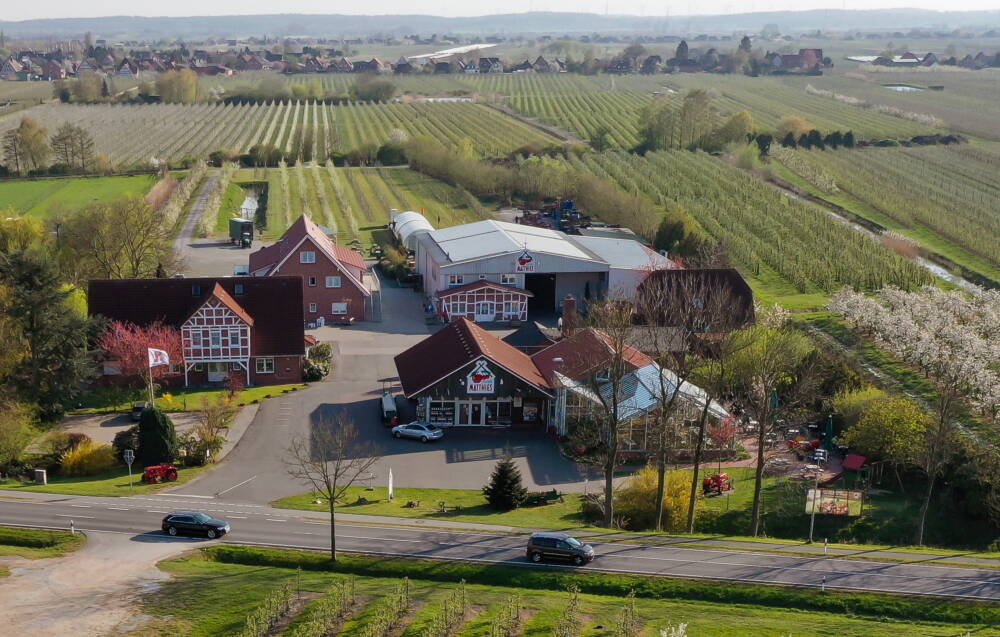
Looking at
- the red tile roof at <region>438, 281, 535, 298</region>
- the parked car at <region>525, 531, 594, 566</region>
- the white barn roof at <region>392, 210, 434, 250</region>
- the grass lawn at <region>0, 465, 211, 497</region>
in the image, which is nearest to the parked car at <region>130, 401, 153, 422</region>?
the grass lawn at <region>0, 465, 211, 497</region>

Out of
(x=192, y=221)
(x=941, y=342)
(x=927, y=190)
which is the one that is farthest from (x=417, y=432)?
(x=927, y=190)

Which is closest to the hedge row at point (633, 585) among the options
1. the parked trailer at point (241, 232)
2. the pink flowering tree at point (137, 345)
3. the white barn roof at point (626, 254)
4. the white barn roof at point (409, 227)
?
the pink flowering tree at point (137, 345)

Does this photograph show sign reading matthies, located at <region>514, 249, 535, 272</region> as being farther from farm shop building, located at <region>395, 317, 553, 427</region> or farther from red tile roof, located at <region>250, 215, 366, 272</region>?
farm shop building, located at <region>395, 317, 553, 427</region>

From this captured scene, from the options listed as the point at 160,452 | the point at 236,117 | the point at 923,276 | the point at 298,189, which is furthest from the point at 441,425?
the point at 236,117

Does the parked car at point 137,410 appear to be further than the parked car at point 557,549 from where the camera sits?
Yes

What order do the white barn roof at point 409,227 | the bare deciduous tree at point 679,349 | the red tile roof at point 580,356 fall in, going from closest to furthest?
the bare deciduous tree at point 679,349, the red tile roof at point 580,356, the white barn roof at point 409,227

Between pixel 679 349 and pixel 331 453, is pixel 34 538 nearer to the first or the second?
pixel 331 453

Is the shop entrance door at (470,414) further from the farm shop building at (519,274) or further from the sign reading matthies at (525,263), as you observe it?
the sign reading matthies at (525,263)

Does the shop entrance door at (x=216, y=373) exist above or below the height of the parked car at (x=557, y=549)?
above
